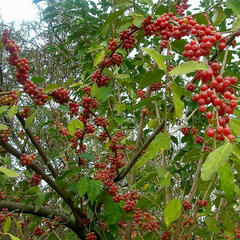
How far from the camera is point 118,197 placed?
7.79ft

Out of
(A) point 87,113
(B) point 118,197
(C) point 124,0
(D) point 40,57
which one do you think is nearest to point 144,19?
(C) point 124,0

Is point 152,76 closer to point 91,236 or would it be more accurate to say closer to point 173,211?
point 173,211

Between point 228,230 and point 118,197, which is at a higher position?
point 118,197

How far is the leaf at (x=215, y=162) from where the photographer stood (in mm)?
838

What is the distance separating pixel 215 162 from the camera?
85 centimetres

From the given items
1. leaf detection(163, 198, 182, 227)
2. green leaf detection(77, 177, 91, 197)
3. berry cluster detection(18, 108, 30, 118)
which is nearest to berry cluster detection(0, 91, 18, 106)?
berry cluster detection(18, 108, 30, 118)

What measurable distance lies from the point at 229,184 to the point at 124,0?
123 centimetres

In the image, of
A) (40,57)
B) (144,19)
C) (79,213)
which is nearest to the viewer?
(144,19)

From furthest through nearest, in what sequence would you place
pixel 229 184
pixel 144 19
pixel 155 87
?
1. pixel 155 87
2. pixel 144 19
3. pixel 229 184

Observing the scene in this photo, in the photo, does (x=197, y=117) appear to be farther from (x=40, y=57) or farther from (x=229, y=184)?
(x=40, y=57)

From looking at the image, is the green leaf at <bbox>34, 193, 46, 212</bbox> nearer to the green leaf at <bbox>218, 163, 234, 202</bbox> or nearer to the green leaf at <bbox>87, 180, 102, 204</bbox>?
the green leaf at <bbox>87, 180, 102, 204</bbox>

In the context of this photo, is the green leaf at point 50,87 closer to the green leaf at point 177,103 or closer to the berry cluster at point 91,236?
the green leaf at point 177,103

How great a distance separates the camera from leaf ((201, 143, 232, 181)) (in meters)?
0.84

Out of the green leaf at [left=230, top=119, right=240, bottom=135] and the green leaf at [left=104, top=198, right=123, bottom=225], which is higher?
the green leaf at [left=230, top=119, right=240, bottom=135]
